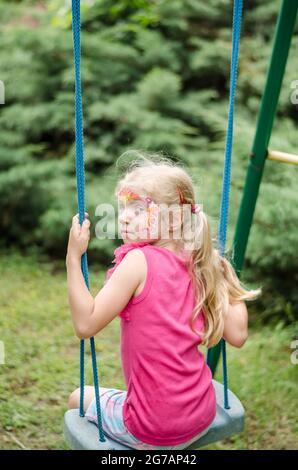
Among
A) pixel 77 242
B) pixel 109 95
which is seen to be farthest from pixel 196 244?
pixel 109 95

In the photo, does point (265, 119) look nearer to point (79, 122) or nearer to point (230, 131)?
point (230, 131)

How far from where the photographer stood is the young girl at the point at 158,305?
1.50 meters

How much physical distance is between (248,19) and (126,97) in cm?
151

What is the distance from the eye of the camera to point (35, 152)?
217 inches

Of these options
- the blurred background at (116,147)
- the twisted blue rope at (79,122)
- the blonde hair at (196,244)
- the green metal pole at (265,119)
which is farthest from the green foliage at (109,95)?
the twisted blue rope at (79,122)

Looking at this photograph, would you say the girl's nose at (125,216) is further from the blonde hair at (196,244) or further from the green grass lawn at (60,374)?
the green grass lawn at (60,374)

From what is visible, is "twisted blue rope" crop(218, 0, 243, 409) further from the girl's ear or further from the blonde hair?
the girl's ear

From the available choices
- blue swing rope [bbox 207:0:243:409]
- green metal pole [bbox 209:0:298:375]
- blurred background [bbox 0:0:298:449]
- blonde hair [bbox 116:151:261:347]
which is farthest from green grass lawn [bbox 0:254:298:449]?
blonde hair [bbox 116:151:261:347]

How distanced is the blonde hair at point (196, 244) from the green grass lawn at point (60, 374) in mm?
1189

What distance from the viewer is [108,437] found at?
5.36 ft

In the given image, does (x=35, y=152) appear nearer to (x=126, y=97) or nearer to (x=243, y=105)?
(x=126, y=97)

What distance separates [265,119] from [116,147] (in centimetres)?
298

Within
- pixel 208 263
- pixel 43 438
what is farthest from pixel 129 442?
pixel 43 438

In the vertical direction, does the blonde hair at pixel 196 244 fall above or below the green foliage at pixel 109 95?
above
